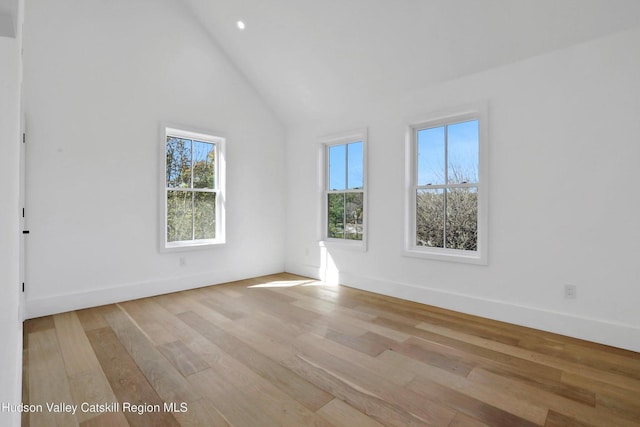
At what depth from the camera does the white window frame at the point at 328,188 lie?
13.5 feet

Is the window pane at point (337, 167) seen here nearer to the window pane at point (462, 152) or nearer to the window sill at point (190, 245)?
the window pane at point (462, 152)

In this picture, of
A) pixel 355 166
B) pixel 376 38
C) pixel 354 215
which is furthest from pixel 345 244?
pixel 376 38

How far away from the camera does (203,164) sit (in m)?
4.38

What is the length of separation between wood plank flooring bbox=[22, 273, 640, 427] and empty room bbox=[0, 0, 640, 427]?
2cm

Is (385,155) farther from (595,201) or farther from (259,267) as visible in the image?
(259,267)

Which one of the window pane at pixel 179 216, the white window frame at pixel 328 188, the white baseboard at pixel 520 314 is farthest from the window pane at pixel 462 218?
the window pane at pixel 179 216

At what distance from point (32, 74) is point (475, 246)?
479cm

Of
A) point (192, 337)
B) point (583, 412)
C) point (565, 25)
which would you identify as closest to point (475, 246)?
point (583, 412)

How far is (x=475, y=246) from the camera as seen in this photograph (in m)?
3.32

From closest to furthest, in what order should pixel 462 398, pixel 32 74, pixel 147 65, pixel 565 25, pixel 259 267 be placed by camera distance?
pixel 462 398 → pixel 565 25 → pixel 32 74 → pixel 147 65 → pixel 259 267

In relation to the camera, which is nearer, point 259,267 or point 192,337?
point 192,337

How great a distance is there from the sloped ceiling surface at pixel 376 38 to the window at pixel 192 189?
53.1 inches

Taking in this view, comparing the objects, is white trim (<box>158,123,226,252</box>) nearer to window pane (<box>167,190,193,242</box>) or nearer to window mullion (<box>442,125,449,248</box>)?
window pane (<box>167,190,193,242</box>)

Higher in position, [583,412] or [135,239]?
[135,239]
